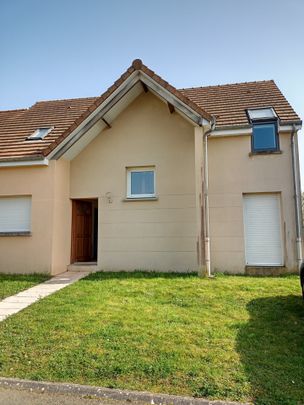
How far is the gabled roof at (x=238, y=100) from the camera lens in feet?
34.8

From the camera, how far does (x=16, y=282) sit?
28.9 ft

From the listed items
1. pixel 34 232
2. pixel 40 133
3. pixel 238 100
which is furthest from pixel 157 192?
pixel 40 133

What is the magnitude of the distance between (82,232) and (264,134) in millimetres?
7853

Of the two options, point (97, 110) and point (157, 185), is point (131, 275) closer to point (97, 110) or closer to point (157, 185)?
point (157, 185)

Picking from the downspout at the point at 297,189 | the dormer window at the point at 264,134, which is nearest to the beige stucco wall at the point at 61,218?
the dormer window at the point at 264,134

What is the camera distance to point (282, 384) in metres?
3.58

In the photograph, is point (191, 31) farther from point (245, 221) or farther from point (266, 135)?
point (245, 221)

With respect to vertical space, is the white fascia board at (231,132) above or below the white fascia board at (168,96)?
below

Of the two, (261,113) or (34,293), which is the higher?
(261,113)

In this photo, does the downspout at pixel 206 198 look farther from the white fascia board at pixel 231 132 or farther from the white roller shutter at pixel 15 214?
the white roller shutter at pixel 15 214

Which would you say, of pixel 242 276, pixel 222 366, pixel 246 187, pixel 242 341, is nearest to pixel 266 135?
pixel 246 187

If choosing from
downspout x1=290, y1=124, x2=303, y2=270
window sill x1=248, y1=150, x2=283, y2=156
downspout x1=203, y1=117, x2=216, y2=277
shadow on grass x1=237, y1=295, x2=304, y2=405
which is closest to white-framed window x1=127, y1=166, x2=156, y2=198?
downspout x1=203, y1=117, x2=216, y2=277

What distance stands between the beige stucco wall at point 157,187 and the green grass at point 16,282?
2.20 metres

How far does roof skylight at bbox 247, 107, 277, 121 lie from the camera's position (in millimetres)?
10391
